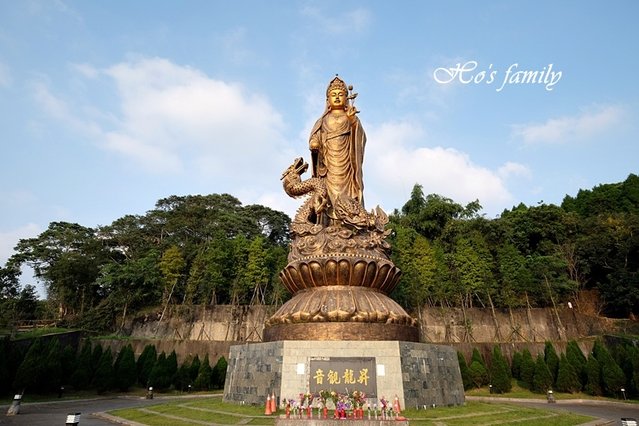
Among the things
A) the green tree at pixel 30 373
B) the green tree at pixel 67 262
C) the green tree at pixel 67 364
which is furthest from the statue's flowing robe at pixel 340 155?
the green tree at pixel 67 262

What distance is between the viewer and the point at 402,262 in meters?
28.0

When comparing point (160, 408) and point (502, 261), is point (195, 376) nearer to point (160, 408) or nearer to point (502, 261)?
point (160, 408)

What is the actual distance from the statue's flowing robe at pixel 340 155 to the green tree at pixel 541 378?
12471mm

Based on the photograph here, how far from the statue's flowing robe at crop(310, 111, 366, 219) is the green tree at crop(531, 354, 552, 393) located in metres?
12.5

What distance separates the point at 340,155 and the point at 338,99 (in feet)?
7.38

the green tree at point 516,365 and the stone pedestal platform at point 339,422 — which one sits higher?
the green tree at point 516,365

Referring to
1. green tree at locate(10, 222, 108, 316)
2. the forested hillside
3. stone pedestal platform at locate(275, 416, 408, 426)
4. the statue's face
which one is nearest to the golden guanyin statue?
the statue's face

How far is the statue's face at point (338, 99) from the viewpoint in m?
16.0

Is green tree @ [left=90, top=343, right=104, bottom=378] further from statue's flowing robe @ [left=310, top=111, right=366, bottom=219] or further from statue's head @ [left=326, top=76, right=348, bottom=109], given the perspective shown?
statue's head @ [left=326, top=76, right=348, bottom=109]

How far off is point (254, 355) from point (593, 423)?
322 inches

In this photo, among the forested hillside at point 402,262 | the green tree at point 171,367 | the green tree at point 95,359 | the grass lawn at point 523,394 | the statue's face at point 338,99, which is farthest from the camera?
the forested hillside at point 402,262

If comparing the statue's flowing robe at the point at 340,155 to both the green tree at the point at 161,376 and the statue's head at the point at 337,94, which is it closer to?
the statue's head at the point at 337,94

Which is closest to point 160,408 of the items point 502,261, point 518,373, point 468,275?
point 518,373

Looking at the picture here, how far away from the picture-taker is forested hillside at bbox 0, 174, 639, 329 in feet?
92.6
